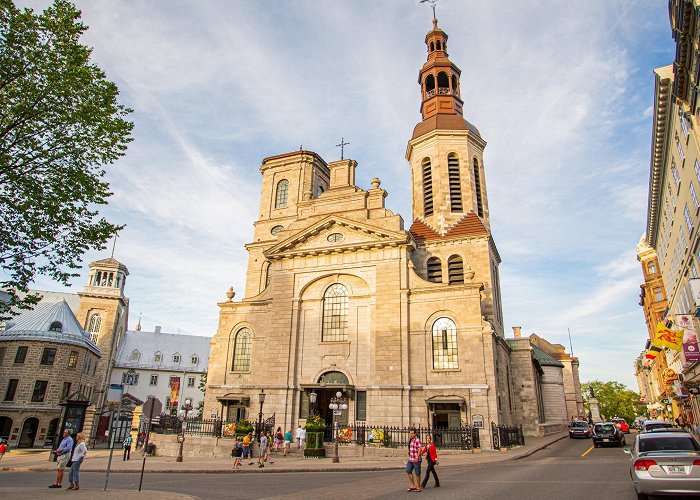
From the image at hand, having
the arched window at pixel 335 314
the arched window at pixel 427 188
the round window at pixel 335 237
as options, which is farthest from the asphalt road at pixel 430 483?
the arched window at pixel 427 188

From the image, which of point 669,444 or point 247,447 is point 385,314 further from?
point 669,444

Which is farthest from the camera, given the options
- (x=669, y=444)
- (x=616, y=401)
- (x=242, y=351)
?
(x=616, y=401)

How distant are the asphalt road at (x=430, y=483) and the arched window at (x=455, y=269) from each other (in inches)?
637

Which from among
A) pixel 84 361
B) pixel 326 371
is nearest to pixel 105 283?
pixel 84 361

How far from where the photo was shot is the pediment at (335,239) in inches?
1264

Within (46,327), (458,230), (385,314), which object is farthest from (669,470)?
(46,327)

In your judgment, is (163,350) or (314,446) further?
(163,350)

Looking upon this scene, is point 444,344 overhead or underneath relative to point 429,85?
underneath

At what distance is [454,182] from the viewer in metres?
38.9

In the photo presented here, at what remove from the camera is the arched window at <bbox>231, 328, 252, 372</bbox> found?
112 feet

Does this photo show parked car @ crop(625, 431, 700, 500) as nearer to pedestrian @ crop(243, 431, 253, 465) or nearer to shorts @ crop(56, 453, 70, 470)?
shorts @ crop(56, 453, 70, 470)

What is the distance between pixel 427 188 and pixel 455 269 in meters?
8.37

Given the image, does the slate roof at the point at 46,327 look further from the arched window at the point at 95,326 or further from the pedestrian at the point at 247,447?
the pedestrian at the point at 247,447

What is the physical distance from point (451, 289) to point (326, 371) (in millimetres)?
10140
